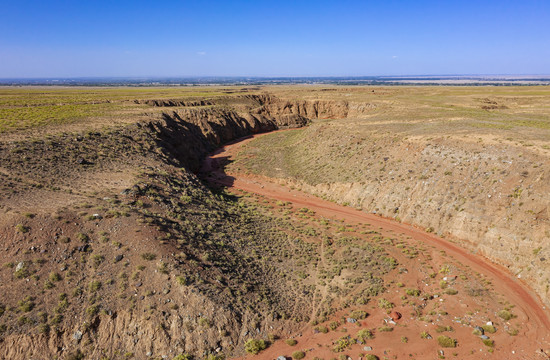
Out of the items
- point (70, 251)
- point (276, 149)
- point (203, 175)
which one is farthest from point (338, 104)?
point (70, 251)

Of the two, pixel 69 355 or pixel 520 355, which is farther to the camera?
pixel 520 355

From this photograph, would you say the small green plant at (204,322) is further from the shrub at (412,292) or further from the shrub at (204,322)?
the shrub at (412,292)

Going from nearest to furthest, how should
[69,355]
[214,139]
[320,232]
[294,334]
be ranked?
[69,355]
[294,334]
[320,232]
[214,139]

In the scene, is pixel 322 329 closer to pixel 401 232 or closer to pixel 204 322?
pixel 204 322

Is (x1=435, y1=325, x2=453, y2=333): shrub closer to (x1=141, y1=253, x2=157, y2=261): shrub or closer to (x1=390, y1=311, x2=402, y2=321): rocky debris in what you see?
(x1=390, y1=311, x2=402, y2=321): rocky debris

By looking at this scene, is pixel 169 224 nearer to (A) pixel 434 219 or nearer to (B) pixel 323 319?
(B) pixel 323 319

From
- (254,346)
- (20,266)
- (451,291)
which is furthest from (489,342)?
(20,266)

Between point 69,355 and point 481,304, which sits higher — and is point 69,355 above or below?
above
